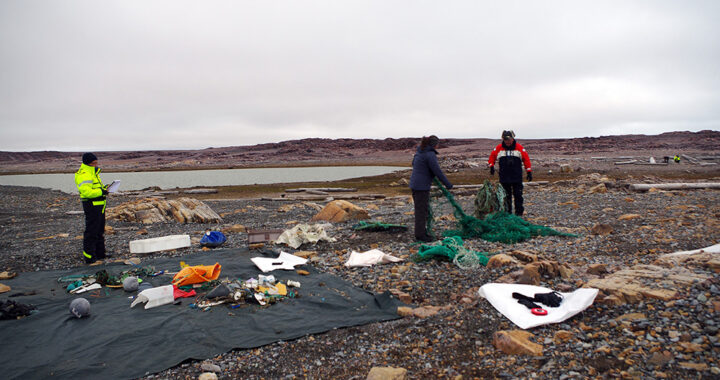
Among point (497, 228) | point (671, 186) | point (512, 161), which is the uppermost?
point (512, 161)

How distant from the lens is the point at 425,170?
30.8ft

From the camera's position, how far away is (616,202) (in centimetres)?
1337

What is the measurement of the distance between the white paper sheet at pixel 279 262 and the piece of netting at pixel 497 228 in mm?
3983

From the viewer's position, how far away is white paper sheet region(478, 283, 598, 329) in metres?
4.81

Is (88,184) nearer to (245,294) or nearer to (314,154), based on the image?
(245,294)

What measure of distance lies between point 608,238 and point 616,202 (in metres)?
5.53

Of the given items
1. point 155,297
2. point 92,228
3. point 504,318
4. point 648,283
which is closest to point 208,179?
point 92,228

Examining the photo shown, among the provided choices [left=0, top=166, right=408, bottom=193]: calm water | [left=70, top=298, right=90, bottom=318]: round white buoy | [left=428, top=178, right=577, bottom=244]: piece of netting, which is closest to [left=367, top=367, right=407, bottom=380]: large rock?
[left=70, top=298, right=90, bottom=318]: round white buoy

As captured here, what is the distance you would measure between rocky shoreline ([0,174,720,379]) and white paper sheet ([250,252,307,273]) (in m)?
0.45

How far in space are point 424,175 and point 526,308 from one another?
4.69 m

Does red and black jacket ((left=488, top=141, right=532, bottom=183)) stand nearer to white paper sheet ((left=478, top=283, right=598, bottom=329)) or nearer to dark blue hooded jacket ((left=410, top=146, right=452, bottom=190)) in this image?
dark blue hooded jacket ((left=410, top=146, right=452, bottom=190))

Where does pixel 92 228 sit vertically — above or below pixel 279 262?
above

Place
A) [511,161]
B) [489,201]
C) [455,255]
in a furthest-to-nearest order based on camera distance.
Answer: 1. [511,161]
2. [489,201]
3. [455,255]

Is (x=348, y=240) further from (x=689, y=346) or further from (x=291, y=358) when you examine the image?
(x=689, y=346)
